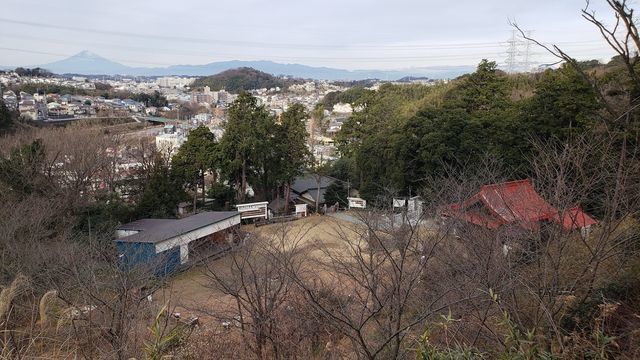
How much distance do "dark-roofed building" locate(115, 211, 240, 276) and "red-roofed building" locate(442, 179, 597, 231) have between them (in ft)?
17.6

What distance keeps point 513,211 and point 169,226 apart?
9.69 m

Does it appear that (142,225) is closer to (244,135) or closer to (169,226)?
(169,226)

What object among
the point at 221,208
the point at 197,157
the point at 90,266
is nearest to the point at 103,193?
the point at 197,157

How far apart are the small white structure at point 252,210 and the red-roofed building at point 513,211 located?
10.2 m

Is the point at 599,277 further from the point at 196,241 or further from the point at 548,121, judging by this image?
the point at 196,241

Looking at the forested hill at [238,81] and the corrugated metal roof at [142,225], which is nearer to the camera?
the corrugated metal roof at [142,225]

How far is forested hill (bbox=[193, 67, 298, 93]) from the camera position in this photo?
123 m

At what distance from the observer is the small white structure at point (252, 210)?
1728 cm

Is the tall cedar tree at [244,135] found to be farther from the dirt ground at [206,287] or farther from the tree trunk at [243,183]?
the dirt ground at [206,287]

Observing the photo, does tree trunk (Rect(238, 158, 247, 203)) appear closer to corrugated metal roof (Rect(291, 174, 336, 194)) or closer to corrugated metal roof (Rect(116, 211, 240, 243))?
corrugated metal roof (Rect(116, 211, 240, 243))

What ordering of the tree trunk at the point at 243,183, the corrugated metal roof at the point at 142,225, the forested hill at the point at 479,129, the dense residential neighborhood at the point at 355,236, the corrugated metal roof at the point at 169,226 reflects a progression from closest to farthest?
the dense residential neighborhood at the point at 355,236, the corrugated metal roof at the point at 169,226, the corrugated metal roof at the point at 142,225, the forested hill at the point at 479,129, the tree trunk at the point at 243,183

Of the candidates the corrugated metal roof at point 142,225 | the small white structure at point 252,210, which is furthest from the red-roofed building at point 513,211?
the small white structure at point 252,210

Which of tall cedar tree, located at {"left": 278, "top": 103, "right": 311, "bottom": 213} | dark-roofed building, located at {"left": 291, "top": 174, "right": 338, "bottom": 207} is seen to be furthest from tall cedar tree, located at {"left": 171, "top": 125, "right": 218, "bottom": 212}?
dark-roofed building, located at {"left": 291, "top": 174, "right": 338, "bottom": 207}

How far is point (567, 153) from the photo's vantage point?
20.7ft
